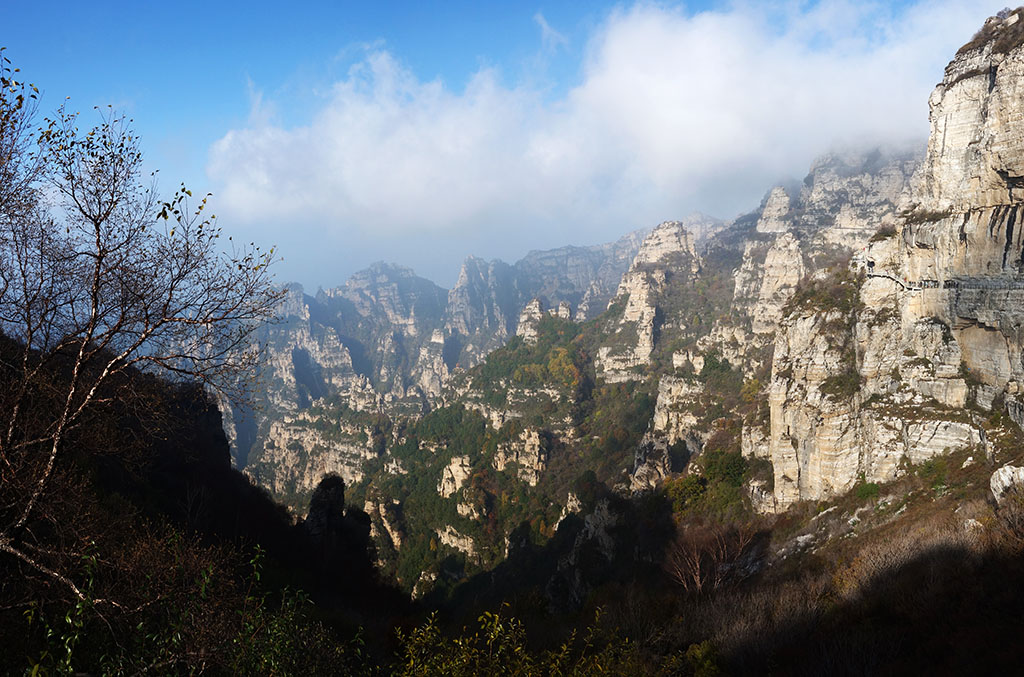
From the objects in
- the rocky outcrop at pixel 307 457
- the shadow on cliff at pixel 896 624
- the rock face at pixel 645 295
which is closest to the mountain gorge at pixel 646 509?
the shadow on cliff at pixel 896 624

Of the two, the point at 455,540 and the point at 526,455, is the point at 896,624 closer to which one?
the point at 455,540

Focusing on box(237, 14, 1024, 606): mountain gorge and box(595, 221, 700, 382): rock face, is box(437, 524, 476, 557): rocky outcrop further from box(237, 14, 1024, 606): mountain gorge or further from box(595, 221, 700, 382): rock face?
box(595, 221, 700, 382): rock face

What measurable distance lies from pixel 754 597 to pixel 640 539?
92.0 feet

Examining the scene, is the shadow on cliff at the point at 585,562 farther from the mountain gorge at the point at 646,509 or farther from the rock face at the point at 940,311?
the rock face at the point at 940,311

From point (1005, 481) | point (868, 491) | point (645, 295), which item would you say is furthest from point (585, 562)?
point (645, 295)

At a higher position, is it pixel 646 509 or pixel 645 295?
pixel 645 295

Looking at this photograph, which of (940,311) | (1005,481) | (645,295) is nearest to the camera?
(1005,481)

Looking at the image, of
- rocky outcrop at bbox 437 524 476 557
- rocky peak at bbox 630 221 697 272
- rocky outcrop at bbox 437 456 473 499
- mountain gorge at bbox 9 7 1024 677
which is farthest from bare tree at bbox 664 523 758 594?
rocky peak at bbox 630 221 697 272

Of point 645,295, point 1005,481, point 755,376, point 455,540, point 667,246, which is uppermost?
point 667,246

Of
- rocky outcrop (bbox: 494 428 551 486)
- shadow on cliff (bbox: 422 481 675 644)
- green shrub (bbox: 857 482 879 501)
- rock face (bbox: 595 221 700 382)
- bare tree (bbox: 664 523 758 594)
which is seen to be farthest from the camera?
rock face (bbox: 595 221 700 382)

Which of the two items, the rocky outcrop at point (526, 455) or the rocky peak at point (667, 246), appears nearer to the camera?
the rocky outcrop at point (526, 455)

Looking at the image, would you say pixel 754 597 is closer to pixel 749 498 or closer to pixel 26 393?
pixel 26 393

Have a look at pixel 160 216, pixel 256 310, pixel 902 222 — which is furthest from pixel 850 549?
pixel 160 216

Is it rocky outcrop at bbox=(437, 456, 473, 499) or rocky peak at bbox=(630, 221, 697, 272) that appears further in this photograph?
rocky peak at bbox=(630, 221, 697, 272)
